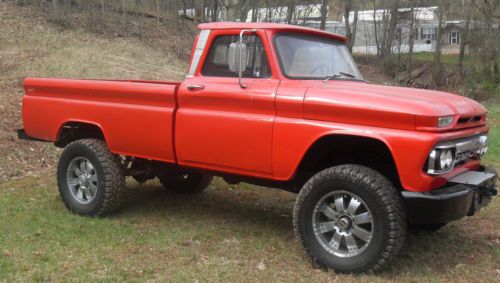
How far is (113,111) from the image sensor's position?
577 centimetres

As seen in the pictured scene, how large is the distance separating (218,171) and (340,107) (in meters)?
1.40

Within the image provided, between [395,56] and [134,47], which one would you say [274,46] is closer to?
[134,47]

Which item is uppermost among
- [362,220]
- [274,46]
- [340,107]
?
[274,46]

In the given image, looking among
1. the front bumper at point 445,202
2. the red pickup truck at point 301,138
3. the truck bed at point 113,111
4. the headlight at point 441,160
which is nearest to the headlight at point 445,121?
the red pickup truck at point 301,138

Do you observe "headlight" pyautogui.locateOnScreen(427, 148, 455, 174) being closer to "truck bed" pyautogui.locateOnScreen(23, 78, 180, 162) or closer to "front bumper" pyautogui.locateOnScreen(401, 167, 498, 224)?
"front bumper" pyautogui.locateOnScreen(401, 167, 498, 224)

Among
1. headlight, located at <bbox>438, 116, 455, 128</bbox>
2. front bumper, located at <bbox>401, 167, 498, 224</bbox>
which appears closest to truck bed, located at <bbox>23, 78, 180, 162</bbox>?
front bumper, located at <bbox>401, 167, 498, 224</bbox>

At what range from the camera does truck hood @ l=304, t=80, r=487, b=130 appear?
4125mm

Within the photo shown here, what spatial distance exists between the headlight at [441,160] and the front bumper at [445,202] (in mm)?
154

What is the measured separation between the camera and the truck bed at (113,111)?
5.43 m

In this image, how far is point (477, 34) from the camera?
32.4 metres

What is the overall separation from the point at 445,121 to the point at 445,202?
59cm

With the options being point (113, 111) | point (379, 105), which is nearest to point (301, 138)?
point (379, 105)

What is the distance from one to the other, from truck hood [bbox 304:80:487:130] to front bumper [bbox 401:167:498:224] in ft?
1.69

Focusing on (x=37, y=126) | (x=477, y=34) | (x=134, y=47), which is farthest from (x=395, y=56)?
(x=37, y=126)
